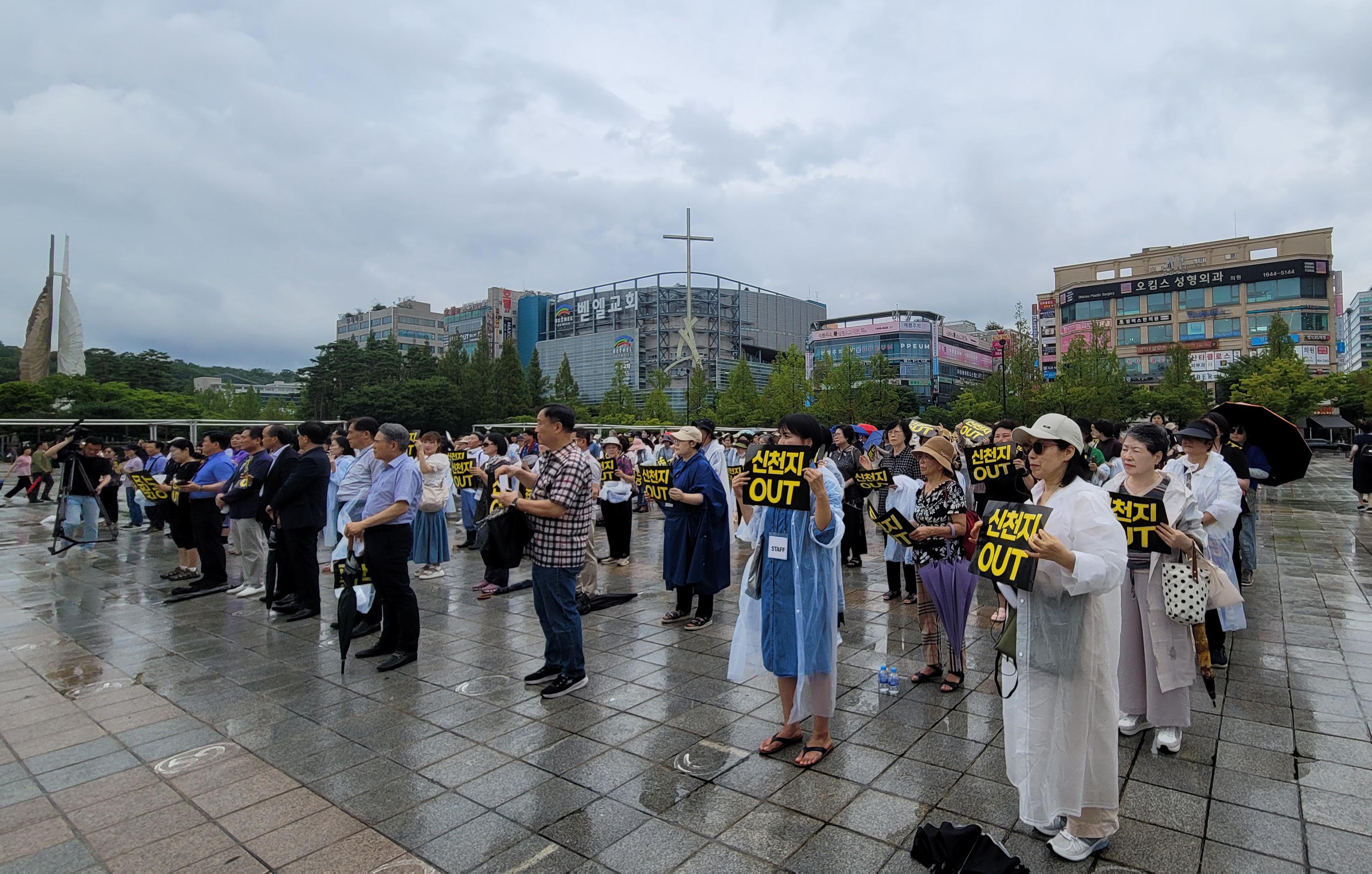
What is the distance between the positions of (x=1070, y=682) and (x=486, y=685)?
3984mm

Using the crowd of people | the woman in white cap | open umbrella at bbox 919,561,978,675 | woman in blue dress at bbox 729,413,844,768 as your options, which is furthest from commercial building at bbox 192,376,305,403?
the woman in white cap

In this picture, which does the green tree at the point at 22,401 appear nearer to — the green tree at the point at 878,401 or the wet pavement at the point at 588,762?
the wet pavement at the point at 588,762

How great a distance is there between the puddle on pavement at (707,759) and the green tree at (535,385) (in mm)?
65218

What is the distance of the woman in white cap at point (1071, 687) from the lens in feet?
9.75

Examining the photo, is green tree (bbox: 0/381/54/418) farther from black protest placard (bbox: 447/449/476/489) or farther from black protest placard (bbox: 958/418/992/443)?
black protest placard (bbox: 958/418/992/443)

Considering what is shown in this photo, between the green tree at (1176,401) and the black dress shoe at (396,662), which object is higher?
the green tree at (1176,401)

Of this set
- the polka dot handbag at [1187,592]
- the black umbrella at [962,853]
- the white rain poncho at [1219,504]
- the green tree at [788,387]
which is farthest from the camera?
the green tree at [788,387]

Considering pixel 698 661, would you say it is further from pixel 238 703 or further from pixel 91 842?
pixel 91 842

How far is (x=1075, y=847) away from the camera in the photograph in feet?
9.91

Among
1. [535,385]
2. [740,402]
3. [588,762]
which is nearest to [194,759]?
[588,762]

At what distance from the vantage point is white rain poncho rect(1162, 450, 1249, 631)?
4.89 m

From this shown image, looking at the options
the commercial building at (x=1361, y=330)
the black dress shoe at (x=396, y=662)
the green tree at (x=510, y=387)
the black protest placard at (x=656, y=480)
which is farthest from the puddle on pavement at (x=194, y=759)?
the commercial building at (x=1361, y=330)

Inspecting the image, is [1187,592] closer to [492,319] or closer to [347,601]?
[347,601]

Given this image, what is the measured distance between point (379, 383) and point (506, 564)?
2598 inches
